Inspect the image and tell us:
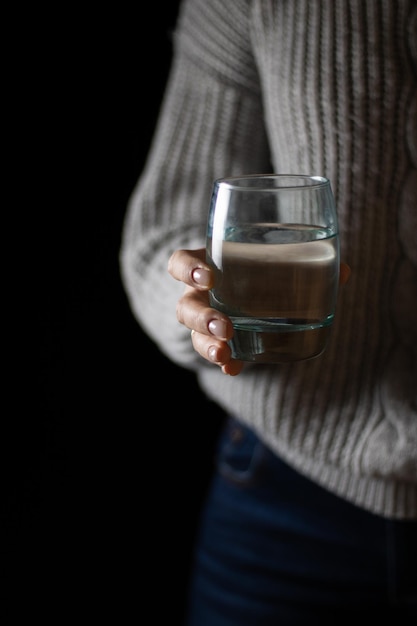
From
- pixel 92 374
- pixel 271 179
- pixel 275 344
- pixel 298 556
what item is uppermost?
pixel 271 179

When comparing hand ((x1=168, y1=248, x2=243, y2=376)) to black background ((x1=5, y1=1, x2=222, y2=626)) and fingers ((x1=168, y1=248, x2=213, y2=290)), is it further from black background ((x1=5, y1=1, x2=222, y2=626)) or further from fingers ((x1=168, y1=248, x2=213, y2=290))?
black background ((x1=5, y1=1, x2=222, y2=626))

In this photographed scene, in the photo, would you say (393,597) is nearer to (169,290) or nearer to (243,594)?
(243,594)

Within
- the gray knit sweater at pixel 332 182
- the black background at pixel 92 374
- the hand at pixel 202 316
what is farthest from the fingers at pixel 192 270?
the black background at pixel 92 374

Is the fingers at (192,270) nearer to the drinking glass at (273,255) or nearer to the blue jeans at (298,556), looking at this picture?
the drinking glass at (273,255)

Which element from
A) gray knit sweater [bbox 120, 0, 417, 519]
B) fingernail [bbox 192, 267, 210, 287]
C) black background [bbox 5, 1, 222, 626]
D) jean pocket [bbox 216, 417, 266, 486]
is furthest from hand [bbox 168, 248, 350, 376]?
black background [bbox 5, 1, 222, 626]

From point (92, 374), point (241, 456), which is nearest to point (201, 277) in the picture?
point (241, 456)

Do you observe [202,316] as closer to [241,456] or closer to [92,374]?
[241,456]
